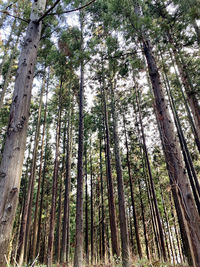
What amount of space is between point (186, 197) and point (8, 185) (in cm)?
349

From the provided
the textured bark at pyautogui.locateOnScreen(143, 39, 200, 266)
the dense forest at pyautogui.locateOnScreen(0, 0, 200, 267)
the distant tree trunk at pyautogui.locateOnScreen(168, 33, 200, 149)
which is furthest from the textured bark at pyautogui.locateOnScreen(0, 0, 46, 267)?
the distant tree trunk at pyautogui.locateOnScreen(168, 33, 200, 149)

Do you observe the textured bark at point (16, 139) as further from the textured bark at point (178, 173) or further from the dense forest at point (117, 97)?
the textured bark at point (178, 173)

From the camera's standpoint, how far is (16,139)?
6.21 ft

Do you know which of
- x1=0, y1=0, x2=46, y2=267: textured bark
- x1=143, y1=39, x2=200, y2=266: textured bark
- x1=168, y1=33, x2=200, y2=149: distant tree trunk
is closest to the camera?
x1=0, y1=0, x2=46, y2=267: textured bark

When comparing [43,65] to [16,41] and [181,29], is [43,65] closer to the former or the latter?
[16,41]

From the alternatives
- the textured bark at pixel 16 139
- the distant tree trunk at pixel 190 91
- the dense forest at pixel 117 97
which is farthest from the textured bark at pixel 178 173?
the textured bark at pixel 16 139

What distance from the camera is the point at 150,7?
7484 millimetres

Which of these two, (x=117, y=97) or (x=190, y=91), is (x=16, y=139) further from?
(x=117, y=97)

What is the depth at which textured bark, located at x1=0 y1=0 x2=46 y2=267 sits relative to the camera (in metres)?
1.55

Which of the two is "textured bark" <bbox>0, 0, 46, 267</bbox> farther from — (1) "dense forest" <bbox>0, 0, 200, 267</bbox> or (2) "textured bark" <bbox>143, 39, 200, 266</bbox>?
(2) "textured bark" <bbox>143, 39, 200, 266</bbox>

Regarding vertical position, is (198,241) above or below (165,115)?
below

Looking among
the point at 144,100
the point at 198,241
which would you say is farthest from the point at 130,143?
the point at 198,241

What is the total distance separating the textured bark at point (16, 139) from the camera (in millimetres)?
1555

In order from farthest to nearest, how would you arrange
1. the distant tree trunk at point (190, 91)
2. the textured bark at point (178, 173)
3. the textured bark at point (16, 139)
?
the distant tree trunk at point (190, 91) < the textured bark at point (178, 173) < the textured bark at point (16, 139)
